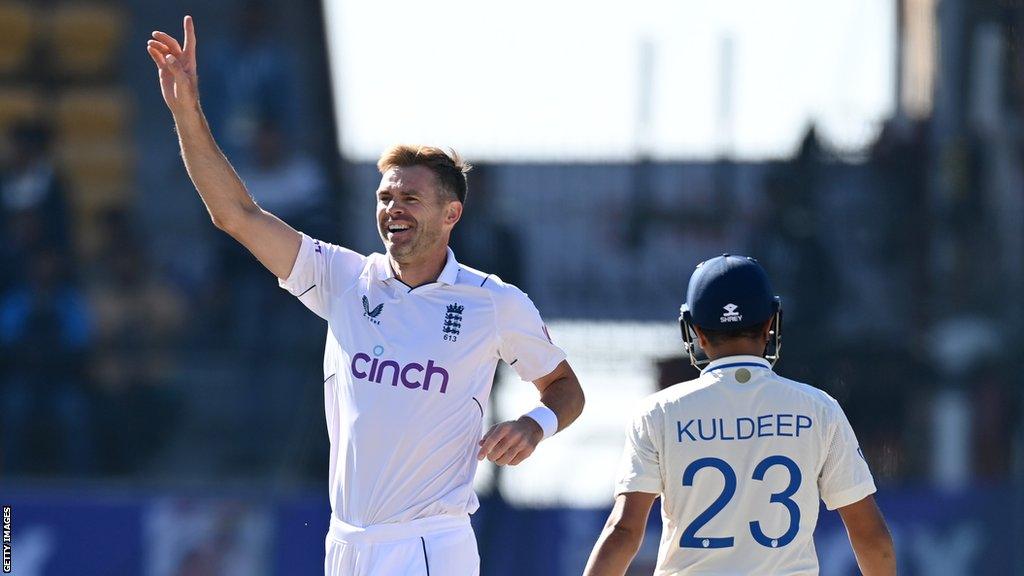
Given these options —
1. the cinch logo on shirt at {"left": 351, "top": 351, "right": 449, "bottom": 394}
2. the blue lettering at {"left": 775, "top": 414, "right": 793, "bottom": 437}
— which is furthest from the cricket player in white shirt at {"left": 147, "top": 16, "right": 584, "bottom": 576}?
the blue lettering at {"left": 775, "top": 414, "right": 793, "bottom": 437}

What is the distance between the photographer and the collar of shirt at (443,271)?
5312 millimetres

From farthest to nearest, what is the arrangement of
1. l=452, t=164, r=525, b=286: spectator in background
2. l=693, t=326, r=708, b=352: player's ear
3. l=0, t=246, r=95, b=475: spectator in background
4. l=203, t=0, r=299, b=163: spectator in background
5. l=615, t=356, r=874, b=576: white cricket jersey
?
l=203, t=0, r=299, b=163: spectator in background, l=0, t=246, r=95, b=475: spectator in background, l=452, t=164, r=525, b=286: spectator in background, l=693, t=326, r=708, b=352: player's ear, l=615, t=356, r=874, b=576: white cricket jersey

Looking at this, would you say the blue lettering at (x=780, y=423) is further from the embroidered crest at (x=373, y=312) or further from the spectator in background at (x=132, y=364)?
the spectator in background at (x=132, y=364)

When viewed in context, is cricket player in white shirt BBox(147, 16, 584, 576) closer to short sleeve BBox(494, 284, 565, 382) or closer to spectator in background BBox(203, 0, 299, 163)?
short sleeve BBox(494, 284, 565, 382)

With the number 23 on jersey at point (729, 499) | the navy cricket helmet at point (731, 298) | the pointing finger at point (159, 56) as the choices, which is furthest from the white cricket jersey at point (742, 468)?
the pointing finger at point (159, 56)

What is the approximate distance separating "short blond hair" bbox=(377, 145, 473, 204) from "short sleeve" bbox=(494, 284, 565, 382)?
0.40 m

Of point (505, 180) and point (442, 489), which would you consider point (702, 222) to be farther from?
point (442, 489)

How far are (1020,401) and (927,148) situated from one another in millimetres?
2228

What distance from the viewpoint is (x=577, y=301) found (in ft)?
39.1

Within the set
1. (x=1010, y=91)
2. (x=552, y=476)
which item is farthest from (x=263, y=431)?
(x=1010, y=91)

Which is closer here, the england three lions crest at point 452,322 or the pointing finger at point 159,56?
the pointing finger at point 159,56

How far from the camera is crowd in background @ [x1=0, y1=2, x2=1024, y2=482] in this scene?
11547 mm

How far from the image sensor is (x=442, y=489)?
5.18 metres

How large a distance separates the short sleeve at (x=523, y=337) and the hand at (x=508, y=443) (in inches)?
16.5
